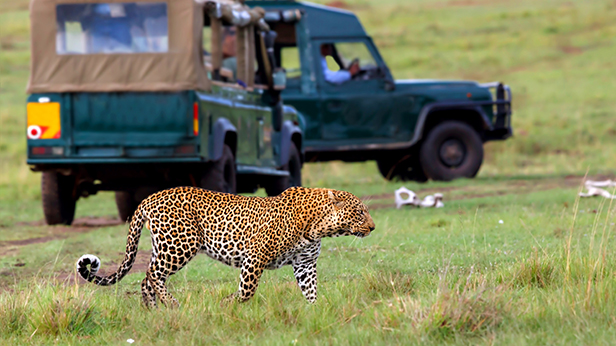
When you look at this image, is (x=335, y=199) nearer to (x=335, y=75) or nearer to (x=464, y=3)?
(x=335, y=75)

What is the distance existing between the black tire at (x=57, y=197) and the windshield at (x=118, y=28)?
5.86ft

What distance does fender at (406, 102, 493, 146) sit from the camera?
18.3 metres

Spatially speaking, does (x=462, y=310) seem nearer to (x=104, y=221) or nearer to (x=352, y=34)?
(x=104, y=221)

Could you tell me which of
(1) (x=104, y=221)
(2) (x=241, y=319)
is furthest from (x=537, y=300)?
(1) (x=104, y=221)

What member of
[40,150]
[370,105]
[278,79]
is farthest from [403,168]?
[40,150]

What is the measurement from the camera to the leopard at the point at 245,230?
6336 millimetres

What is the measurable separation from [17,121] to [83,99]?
18942mm

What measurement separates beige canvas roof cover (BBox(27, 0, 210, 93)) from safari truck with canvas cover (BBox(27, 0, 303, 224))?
0.01 meters

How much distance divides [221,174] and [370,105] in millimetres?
6706

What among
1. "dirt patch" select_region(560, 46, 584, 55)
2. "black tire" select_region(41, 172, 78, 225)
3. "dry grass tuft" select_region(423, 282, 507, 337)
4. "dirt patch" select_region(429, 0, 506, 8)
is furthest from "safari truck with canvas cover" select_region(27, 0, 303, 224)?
"dirt patch" select_region(429, 0, 506, 8)

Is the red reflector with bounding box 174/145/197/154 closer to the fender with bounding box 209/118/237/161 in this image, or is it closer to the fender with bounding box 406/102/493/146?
the fender with bounding box 209/118/237/161

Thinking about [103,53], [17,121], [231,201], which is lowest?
[17,121]

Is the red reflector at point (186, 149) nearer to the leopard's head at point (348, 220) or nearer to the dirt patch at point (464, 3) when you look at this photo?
the leopard's head at point (348, 220)

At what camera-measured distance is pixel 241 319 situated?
6141mm
